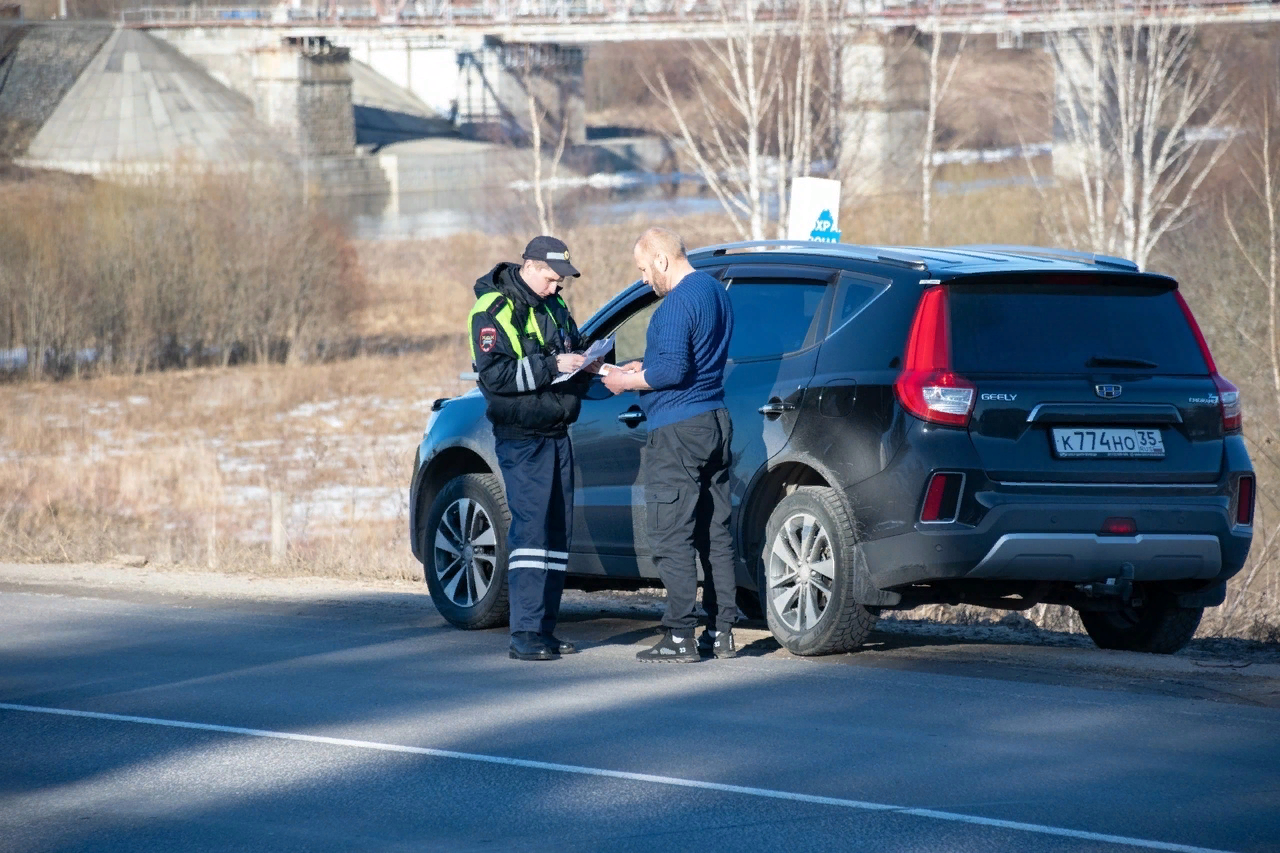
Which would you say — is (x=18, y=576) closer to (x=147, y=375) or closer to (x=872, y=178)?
(x=147, y=375)

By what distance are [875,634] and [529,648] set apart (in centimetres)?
190

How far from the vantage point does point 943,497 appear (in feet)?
22.7

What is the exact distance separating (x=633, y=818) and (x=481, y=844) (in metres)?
0.49

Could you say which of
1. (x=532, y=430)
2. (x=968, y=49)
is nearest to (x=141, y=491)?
(x=532, y=430)

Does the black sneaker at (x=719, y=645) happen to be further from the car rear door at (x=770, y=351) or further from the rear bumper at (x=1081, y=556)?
the rear bumper at (x=1081, y=556)

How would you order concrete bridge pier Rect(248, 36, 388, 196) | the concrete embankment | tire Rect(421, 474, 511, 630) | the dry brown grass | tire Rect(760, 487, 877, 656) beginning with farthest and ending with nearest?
the concrete embankment < concrete bridge pier Rect(248, 36, 388, 196) < the dry brown grass < tire Rect(421, 474, 511, 630) < tire Rect(760, 487, 877, 656)

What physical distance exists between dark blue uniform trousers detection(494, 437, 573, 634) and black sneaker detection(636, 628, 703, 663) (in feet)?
1.82

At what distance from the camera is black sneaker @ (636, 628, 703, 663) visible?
7680 mm

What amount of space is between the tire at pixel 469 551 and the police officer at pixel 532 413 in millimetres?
609

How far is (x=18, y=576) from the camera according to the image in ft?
39.0

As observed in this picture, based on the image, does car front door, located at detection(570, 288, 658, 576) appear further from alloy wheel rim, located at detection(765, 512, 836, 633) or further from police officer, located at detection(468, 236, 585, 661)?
alloy wheel rim, located at detection(765, 512, 836, 633)

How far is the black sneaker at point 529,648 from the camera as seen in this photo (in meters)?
7.82

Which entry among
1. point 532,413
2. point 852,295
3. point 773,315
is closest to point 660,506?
point 532,413

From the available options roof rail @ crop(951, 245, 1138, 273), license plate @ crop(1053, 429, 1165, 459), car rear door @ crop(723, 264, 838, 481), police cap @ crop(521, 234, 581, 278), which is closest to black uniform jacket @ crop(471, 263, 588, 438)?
police cap @ crop(521, 234, 581, 278)
